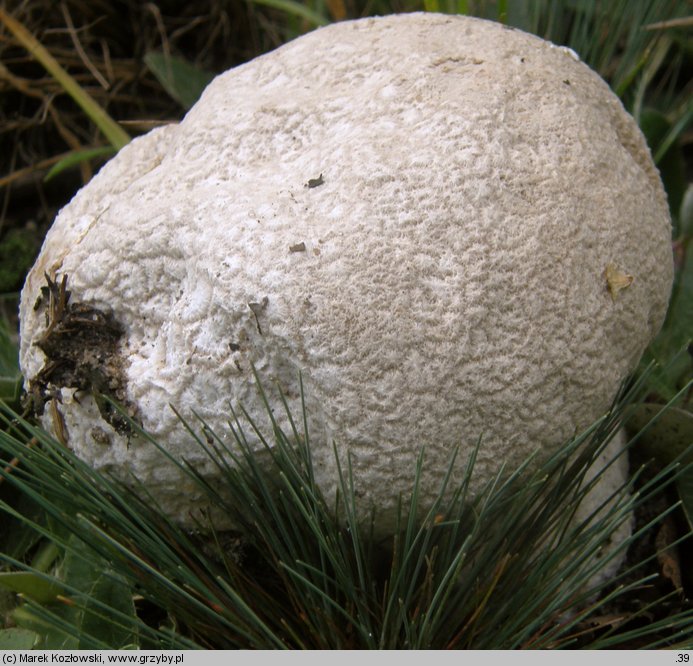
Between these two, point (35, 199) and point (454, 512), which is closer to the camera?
point (454, 512)

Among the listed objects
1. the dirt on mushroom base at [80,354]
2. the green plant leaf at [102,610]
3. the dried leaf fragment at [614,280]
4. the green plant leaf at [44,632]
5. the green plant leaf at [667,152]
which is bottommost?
the green plant leaf at [44,632]

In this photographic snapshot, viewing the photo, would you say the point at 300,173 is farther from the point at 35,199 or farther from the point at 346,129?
the point at 35,199

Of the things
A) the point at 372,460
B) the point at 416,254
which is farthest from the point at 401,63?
the point at 372,460

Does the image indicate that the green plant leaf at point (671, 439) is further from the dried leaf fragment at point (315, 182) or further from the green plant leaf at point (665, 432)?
the dried leaf fragment at point (315, 182)

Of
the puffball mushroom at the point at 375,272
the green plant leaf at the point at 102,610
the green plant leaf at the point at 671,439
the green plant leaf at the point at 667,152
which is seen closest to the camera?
the puffball mushroom at the point at 375,272

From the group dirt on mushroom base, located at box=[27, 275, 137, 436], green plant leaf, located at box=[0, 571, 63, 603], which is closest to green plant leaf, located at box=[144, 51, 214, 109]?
dirt on mushroom base, located at box=[27, 275, 137, 436]

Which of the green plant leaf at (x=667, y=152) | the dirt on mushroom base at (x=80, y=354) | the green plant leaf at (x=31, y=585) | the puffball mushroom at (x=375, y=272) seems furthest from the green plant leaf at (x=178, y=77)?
the green plant leaf at (x=31, y=585)

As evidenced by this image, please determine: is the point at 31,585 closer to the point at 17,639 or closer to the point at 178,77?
the point at 17,639
